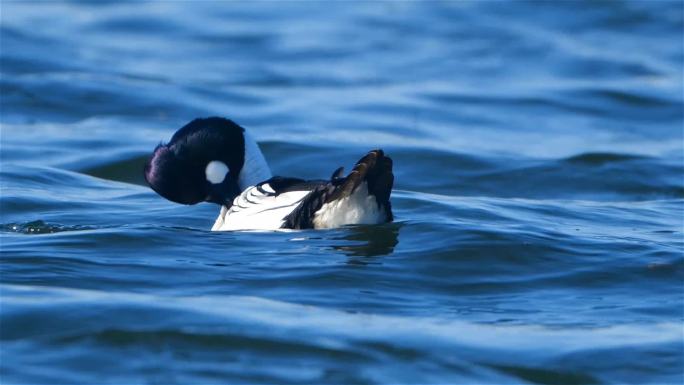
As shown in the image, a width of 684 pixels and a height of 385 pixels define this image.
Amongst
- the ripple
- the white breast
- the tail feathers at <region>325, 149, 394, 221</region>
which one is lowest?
the ripple

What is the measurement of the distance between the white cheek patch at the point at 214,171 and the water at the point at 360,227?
38 cm

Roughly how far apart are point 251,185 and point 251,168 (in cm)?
12

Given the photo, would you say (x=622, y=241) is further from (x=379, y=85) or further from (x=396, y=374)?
(x=379, y=85)

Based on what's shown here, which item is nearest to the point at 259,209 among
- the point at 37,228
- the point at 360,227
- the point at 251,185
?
the point at 360,227

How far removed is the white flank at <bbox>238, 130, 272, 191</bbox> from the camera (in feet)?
33.0

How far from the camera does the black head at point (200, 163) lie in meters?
9.72

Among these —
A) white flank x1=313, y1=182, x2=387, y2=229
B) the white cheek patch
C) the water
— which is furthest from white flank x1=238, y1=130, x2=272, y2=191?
white flank x1=313, y1=182, x2=387, y2=229

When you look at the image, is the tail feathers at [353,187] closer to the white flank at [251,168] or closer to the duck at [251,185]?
the duck at [251,185]

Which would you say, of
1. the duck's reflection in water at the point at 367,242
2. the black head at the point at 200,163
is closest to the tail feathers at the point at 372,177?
the duck's reflection in water at the point at 367,242

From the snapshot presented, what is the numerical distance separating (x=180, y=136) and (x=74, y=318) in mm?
2585

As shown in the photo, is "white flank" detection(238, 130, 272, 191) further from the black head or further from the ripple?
the ripple

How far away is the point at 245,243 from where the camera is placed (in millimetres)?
9109

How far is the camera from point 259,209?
9289 millimetres

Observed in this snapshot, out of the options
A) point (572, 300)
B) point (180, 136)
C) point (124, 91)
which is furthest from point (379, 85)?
point (572, 300)
